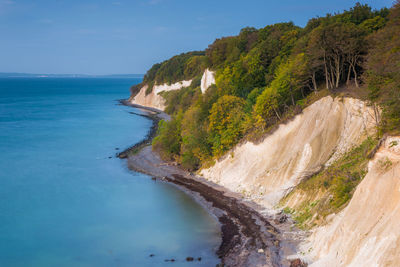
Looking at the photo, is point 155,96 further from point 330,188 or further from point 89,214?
point 330,188

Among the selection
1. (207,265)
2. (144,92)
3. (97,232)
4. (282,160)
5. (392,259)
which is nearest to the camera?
(392,259)

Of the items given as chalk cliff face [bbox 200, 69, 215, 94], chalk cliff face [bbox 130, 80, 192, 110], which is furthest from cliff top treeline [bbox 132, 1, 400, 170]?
chalk cliff face [bbox 130, 80, 192, 110]

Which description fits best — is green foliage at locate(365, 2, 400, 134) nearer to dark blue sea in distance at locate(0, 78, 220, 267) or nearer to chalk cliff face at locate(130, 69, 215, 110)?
dark blue sea in distance at locate(0, 78, 220, 267)

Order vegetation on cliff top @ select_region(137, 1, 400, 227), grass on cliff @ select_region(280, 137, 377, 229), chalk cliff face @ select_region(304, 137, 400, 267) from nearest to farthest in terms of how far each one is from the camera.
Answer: chalk cliff face @ select_region(304, 137, 400, 267), grass on cliff @ select_region(280, 137, 377, 229), vegetation on cliff top @ select_region(137, 1, 400, 227)

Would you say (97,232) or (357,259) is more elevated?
(357,259)

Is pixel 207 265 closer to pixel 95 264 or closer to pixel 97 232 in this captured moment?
pixel 95 264

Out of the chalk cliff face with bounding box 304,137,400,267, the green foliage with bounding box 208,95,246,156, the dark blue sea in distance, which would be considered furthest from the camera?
the green foliage with bounding box 208,95,246,156

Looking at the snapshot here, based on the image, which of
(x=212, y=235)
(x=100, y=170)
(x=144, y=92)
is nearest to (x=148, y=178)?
(x=100, y=170)
